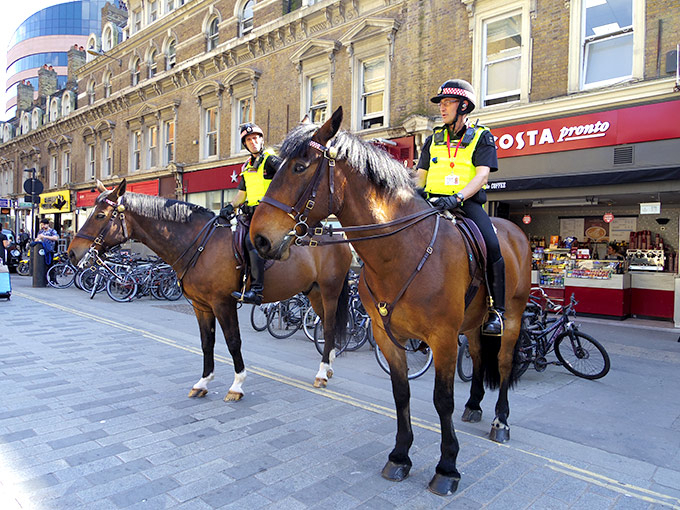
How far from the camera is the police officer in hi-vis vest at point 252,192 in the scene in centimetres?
491

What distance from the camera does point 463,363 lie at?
19.3 ft

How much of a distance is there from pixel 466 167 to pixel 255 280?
2.66 metres

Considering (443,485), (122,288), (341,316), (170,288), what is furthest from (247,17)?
(443,485)

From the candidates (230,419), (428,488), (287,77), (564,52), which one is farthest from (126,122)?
(428,488)

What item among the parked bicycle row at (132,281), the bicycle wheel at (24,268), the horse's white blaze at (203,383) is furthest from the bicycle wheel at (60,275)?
the horse's white blaze at (203,383)

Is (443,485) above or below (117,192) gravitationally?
below

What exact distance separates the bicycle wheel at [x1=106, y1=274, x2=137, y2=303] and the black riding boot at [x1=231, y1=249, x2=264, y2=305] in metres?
8.77

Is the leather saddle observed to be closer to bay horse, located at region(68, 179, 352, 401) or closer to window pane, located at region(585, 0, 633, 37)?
bay horse, located at region(68, 179, 352, 401)

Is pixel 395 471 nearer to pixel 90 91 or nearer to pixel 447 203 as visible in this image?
pixel 447 203

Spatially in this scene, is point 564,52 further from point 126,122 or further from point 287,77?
point 126,122

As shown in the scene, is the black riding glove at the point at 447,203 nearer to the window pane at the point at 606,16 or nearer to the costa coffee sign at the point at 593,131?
the costa coffee sign at the point at 593,131

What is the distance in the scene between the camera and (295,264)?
18.2 feet

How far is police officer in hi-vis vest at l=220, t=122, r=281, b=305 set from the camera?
491 cm

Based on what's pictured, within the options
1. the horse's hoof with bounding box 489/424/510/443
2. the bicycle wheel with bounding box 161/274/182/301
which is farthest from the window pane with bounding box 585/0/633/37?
the bicycle wheel with bounding box 161/274/182/301
